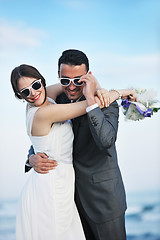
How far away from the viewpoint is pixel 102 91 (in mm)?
1874

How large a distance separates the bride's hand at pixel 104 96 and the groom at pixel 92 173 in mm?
125

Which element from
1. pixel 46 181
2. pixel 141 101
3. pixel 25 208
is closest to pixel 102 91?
pixel 141 101

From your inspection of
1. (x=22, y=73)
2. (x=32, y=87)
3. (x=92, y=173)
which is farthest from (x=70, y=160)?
(x=22, y=73)

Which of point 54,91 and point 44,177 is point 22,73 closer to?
point 54,91

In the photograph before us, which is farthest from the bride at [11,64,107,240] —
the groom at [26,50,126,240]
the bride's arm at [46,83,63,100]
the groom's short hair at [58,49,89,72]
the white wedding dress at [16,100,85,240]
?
the bride's arm at [46,83,63,100]

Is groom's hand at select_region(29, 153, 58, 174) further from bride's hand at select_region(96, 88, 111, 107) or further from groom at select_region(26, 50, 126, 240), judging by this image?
bride's hand at select_region(96, 88, 111, 107)

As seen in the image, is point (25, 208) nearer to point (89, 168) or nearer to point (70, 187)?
point (70, 187)

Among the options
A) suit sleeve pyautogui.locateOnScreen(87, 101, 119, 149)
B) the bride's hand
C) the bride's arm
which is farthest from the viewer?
the bride's arm

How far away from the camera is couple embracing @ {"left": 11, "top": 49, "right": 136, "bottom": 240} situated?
1853mm

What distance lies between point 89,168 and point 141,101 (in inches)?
22.6

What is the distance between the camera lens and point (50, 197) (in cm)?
192

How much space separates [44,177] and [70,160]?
208 mm

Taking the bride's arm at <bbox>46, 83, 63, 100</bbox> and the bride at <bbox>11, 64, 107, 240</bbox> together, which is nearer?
the bride at <bbox>11, 64, 107, 240</bbox>

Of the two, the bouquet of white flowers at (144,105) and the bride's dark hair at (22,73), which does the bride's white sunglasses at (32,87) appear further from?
the bouquet of white flowers at (144,105)
